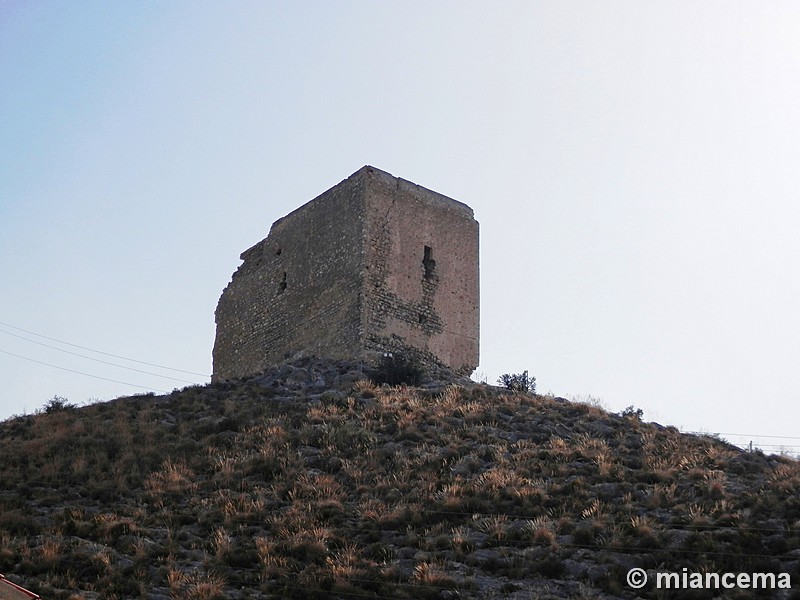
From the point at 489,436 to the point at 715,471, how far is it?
3769 mm

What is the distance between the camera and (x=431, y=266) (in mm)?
23453

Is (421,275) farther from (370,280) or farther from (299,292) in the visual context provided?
(299,292)

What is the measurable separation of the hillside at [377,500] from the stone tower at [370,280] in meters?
2.14

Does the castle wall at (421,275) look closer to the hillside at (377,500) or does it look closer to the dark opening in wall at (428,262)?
the dark opening in wall at (428,262)

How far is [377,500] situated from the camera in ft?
46.8

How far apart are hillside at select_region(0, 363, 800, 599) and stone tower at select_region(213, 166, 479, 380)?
7.02 feet

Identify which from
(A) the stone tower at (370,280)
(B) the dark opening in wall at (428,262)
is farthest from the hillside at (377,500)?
(B) the dark opening in wall at (428,262)

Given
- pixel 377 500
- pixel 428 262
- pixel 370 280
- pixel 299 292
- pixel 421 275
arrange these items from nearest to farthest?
1. pixel 377 500
2. pixel 370 280
3. pixel 421 275
4. pixel 428 262
5. pixel 299 292

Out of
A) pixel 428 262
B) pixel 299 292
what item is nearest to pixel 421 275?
pixel 428 262

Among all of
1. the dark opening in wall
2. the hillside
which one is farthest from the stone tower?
the hillside

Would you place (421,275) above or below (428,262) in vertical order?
below

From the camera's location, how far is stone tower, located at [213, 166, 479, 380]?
22125mm

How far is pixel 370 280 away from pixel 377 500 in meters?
8.39

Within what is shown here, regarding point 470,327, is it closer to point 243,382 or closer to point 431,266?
point 431,266
